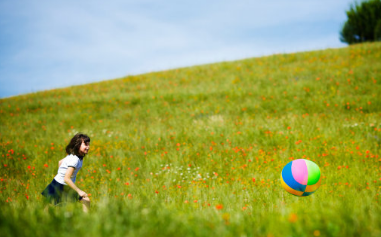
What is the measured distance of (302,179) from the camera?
11.6ft

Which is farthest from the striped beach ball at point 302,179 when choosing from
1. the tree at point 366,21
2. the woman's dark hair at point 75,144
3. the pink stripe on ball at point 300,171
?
the tree at point 366,21

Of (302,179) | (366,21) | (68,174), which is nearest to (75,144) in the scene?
(68,174)

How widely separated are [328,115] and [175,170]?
6.62 m

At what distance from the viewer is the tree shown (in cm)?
2867

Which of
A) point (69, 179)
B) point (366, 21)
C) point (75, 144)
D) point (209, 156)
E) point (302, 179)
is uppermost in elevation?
point (366, 21)

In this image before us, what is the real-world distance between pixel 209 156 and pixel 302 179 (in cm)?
290

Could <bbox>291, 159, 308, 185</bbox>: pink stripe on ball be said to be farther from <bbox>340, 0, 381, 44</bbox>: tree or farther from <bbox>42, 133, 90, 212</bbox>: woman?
<bbox>340, 0, 381, 44</bbox>: tree

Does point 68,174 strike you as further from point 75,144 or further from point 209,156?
point 209,156

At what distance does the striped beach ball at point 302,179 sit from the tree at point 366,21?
33923mm

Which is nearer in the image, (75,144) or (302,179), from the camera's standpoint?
(302,179)

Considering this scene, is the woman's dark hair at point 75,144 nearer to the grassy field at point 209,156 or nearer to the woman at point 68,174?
the woman at point 68,174

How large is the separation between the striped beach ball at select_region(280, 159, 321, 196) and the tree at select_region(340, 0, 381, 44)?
111 ft

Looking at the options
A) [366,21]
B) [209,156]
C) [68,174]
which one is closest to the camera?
[68,174]

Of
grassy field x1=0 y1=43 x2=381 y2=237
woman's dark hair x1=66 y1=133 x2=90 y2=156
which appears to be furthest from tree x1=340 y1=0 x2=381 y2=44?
woman's dark hair x1=66 y1=133 x2=90 y2=156
